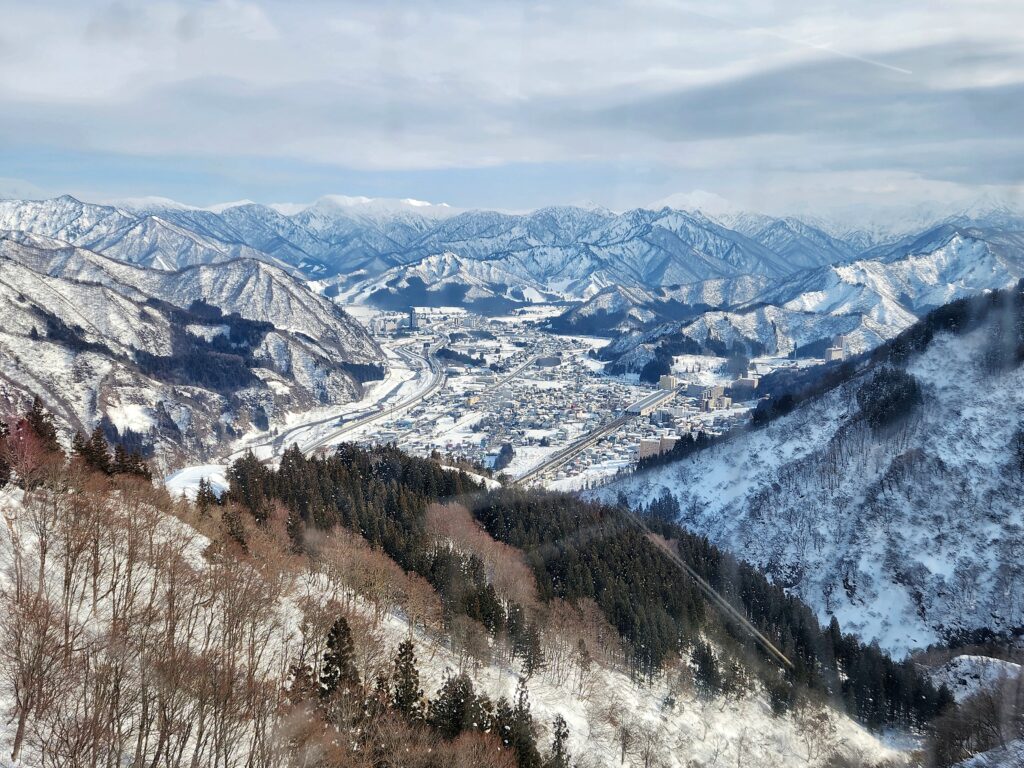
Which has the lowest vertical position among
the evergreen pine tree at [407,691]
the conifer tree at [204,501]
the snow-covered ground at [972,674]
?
the snow-covered ground at [972,674]

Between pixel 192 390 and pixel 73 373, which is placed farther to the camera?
pixel 192 390

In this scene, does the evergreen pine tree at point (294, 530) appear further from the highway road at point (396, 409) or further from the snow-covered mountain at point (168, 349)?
the snow-covered mountain at point (168, 349)

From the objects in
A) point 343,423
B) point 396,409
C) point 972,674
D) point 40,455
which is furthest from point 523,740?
point 396,409

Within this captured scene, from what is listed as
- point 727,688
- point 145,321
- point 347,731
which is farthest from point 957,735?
point 145,321

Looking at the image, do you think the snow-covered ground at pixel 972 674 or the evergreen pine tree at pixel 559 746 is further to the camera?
the snow-covered ground at pixel 972 674

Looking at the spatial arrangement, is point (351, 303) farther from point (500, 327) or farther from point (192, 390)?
point (192, 390)

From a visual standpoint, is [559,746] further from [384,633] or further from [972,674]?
[972,674]

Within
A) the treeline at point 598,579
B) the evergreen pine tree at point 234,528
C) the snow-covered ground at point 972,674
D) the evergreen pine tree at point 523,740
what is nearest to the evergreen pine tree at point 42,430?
the evergreen pine tree at point 234,528
